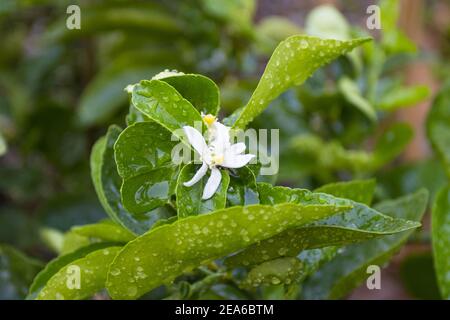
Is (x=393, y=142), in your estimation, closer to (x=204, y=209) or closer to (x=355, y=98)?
(x=355, y=98)

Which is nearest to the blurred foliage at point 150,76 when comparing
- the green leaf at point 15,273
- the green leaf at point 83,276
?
the green leaf at point 15,273

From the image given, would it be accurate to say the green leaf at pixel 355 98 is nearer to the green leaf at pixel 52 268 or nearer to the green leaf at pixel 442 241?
the green leaf at pixel 442 241

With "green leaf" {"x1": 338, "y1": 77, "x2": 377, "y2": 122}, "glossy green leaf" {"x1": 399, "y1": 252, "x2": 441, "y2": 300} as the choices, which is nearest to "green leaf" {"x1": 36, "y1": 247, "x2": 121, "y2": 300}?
"green leaf" {"x1": 338, "y1": 77, "x2": 377, "y2": 122}

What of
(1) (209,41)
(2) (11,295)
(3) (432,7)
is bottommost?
(2) (11,295)

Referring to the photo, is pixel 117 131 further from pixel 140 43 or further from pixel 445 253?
pixel 140 43

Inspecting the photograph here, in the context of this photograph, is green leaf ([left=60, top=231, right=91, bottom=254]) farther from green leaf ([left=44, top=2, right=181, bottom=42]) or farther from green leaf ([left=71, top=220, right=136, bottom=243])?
green leaf ([left=44, top=2, right=181, bottom=42])
